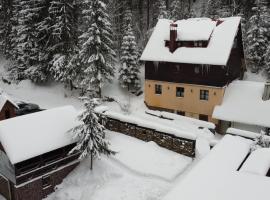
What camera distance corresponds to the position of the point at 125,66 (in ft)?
119

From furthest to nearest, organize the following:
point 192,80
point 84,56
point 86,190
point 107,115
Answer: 1. point 84,56
2. point 192,80
3. point 107,115
4. point 86,190

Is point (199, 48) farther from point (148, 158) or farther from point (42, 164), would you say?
point (42, 164)

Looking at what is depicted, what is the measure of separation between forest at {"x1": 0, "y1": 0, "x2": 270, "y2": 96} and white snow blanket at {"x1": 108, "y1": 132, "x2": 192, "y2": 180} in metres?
12.0

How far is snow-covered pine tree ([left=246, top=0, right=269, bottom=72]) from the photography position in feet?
133

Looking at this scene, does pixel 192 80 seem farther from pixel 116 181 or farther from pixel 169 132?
pixel 116 181

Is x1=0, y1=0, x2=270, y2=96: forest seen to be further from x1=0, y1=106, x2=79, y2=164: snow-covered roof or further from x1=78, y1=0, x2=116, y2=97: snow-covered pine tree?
x1=0, y1=106, x2=79, y2=164: snow-covered roof

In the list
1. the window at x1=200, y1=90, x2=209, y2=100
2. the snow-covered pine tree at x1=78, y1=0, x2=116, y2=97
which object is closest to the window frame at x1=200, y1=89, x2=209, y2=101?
the window at x1=200, y1=90, x2=209, y2=100

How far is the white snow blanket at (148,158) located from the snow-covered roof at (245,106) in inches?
364

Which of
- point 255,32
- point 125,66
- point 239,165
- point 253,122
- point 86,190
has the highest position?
point 255,32

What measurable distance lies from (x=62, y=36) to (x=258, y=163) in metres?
28.4

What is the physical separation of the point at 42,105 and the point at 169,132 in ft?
65.3

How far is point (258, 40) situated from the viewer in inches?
1593

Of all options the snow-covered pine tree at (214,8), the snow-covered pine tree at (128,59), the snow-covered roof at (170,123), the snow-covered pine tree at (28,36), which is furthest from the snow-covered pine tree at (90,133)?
the snow-covered pine tree at (214,8)

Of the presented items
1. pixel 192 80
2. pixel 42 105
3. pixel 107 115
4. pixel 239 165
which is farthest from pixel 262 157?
pixel 42 105
